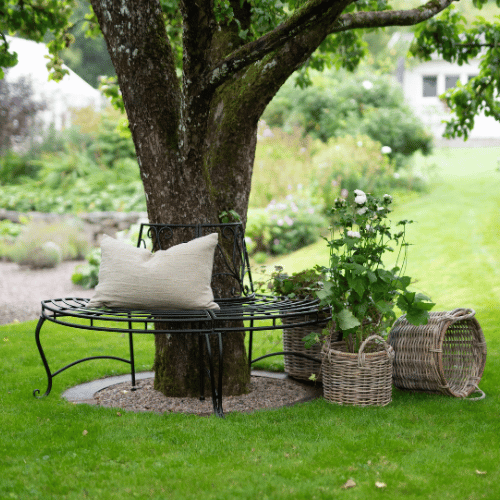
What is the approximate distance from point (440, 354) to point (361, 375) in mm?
468

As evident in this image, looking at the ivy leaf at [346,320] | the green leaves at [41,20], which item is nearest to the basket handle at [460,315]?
the ivy leaf at [346,320]

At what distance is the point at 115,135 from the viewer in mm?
12609

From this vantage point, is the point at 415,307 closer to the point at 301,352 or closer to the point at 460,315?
the point at 460,315

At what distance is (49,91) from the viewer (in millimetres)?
13891

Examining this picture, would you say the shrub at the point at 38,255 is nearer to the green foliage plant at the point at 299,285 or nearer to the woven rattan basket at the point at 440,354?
the green foliage plant at the point at 299,285

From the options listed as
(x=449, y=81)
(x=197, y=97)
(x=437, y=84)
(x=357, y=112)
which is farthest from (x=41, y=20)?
(x=449, y=81)

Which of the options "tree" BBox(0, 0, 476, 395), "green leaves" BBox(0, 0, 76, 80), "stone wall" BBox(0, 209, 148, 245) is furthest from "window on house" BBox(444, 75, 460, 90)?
"tree" BBox(0, 0, 476, 395)

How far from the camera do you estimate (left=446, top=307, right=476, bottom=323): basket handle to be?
3.44 m

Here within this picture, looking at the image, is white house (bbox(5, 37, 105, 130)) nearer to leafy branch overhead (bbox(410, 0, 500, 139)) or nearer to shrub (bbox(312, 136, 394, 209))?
shrub (bbox(312, 136, 394, 209))

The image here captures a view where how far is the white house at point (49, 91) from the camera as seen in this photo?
13.6m

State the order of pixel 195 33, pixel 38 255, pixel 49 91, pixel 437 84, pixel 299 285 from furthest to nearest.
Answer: pixel 437 84 < pixel 49 91 < pixel 38 255 < pixel 299 285 < pixel 195 33

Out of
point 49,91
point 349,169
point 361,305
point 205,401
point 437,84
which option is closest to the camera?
point 361,305

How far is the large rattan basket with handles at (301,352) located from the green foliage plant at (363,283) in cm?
42

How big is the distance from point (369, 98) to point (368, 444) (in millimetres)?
12066
